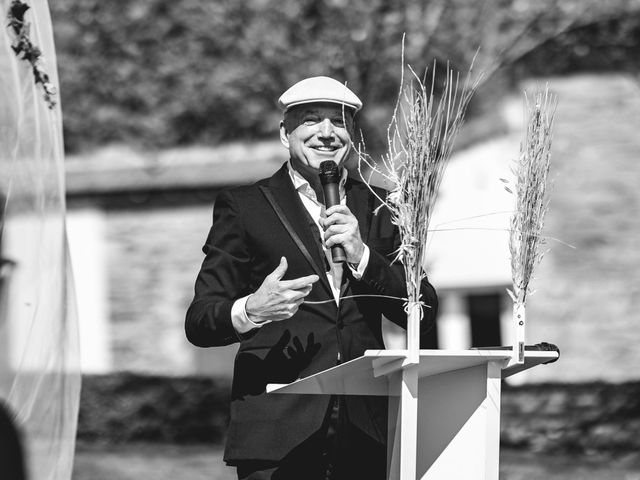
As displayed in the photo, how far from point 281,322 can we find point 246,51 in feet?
29.1

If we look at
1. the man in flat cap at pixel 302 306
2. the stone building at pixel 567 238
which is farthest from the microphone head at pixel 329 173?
the stone building at pixel 567 238

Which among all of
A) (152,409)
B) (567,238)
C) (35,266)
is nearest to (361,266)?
(35,266)

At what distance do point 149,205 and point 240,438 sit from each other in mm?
13090

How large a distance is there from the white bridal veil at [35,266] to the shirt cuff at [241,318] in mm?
726

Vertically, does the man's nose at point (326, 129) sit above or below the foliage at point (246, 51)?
below

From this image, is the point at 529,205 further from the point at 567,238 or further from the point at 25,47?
the point at 567,238

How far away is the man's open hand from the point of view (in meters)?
3.60

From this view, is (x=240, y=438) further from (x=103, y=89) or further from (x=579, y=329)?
(x=103, y=89)

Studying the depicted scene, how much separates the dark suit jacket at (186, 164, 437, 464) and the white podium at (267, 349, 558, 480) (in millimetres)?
243

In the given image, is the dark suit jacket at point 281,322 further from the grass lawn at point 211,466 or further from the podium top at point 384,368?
the grass lawn at point 211,466

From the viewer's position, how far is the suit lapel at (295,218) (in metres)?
4.09

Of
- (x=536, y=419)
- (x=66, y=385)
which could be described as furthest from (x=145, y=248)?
(x=66, y=385)

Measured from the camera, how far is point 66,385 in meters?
4.48

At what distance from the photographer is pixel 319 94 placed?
4133mm
